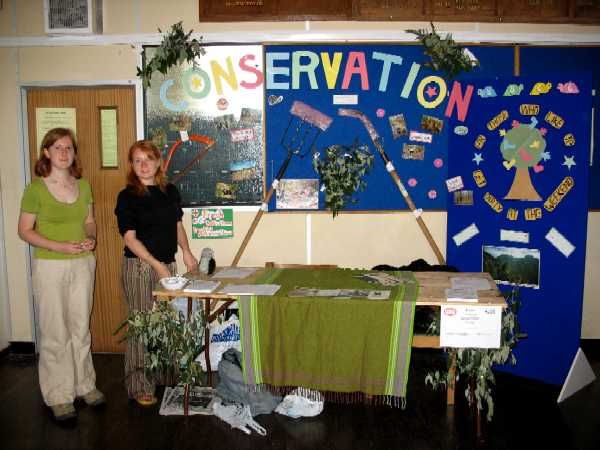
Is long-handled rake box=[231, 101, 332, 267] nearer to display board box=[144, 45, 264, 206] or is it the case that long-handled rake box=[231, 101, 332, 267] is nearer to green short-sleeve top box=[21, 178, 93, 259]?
display board box=[144, 45, 264, 206]

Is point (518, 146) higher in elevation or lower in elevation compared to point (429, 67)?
Result: lower

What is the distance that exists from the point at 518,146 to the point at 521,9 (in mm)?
1094

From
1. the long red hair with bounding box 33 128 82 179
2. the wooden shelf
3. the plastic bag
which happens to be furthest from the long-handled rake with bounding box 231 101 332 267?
the long red hair with bounding box 33 128 82 179

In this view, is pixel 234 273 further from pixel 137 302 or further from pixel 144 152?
pixel 144 152

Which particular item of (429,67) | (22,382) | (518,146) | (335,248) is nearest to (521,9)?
(429,67)

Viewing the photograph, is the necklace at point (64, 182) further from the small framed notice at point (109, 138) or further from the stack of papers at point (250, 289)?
the stack of papers at point (250, 289)

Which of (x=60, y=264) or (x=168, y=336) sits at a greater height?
(x=60, y=264)

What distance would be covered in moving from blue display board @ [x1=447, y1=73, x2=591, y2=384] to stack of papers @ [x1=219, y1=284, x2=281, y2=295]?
1.64 meters

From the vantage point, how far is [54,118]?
419cm

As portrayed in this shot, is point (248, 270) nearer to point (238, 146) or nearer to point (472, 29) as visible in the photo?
point (238, 146)

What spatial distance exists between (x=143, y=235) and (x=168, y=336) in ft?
2.24

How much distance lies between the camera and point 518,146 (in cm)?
367

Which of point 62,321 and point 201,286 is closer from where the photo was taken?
point 201,286

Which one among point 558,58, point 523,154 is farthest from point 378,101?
point 558,58
